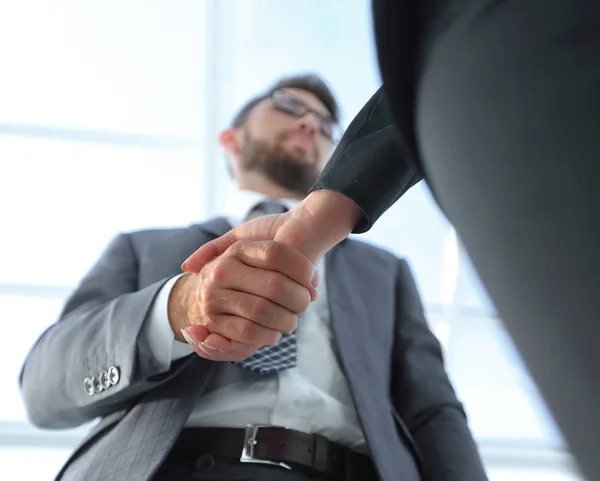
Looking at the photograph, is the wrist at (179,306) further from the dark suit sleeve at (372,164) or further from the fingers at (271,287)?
the dark suit sleeve at (372,164)

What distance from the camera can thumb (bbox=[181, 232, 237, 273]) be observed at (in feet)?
2.76

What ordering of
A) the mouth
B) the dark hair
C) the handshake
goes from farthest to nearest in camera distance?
the dark hair → the mouth → the handshake

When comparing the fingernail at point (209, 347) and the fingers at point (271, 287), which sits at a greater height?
the fingers at point (271, 287)

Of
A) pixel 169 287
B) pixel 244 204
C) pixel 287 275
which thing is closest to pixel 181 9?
pixel 244 204

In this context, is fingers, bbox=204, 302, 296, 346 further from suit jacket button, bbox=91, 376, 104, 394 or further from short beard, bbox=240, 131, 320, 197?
short beard, bbox=240, 131, 320, 197

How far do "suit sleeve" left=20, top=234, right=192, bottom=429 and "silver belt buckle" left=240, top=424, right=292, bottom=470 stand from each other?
0.15 m

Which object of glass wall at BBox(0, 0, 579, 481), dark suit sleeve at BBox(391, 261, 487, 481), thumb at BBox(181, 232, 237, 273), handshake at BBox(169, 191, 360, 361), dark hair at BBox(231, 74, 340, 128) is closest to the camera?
handshake at BBox(169, 191, 360, 361)

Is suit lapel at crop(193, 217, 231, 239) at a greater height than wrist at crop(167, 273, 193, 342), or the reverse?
suit lapel at crop(193, 217, 231, 239)

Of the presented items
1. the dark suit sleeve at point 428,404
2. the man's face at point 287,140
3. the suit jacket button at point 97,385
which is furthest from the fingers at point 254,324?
the man's face at point 287,140

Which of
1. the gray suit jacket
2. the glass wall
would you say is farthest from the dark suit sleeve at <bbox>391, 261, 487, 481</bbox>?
the glass wall

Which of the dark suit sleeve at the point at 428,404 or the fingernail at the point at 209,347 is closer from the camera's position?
the fingernail at the point at 209,347

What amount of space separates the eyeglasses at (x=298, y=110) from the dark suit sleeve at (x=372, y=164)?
44.7 inches

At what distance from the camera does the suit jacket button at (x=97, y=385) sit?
0.94 metres

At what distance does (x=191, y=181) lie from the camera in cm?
253
